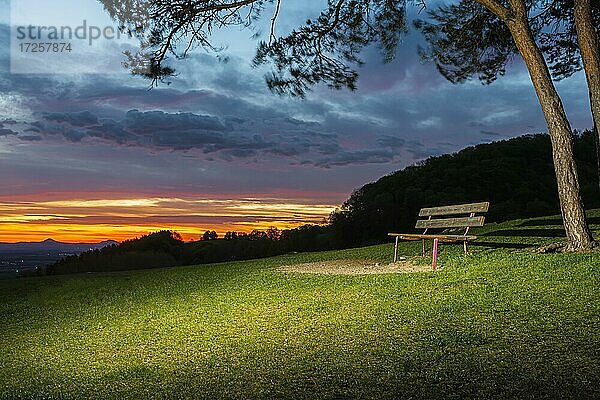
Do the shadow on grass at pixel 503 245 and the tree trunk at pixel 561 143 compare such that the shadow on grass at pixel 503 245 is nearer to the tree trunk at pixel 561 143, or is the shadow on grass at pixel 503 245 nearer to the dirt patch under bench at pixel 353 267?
the tree trunk at pixel 561 143

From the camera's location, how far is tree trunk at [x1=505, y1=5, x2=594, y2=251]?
9961mm

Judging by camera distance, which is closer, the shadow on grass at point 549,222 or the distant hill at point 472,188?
the shadow on grass at point 549,222

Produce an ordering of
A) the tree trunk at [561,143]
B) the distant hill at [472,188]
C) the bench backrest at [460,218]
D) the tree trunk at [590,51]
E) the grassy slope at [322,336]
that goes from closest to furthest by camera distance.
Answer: the grassy slope at [322,336] < the tree trunk at [561,143] < the bench backrest at [460,218] < the tree trunk at [590,51] < the distant hill at [472,188]

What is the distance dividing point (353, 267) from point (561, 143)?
403cm

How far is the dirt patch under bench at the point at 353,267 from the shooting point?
32.2 ft

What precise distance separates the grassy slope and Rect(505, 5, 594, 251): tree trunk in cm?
73

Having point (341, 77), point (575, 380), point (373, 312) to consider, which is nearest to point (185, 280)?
point (373, 312)

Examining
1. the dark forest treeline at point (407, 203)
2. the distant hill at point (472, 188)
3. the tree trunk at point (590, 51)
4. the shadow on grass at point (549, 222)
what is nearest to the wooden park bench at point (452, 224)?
the tree trunk at point (590, 51)

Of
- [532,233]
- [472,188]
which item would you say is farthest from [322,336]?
[472,188]

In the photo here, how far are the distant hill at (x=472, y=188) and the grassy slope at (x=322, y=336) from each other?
41.4ft

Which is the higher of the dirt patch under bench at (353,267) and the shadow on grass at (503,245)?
the shadow on grass at (503,245)

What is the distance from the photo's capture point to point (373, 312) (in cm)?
671

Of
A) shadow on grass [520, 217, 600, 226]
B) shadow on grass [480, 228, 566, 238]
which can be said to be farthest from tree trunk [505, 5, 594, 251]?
shadow on grass [520, 217, 600, 226]

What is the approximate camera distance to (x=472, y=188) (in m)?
27.8
